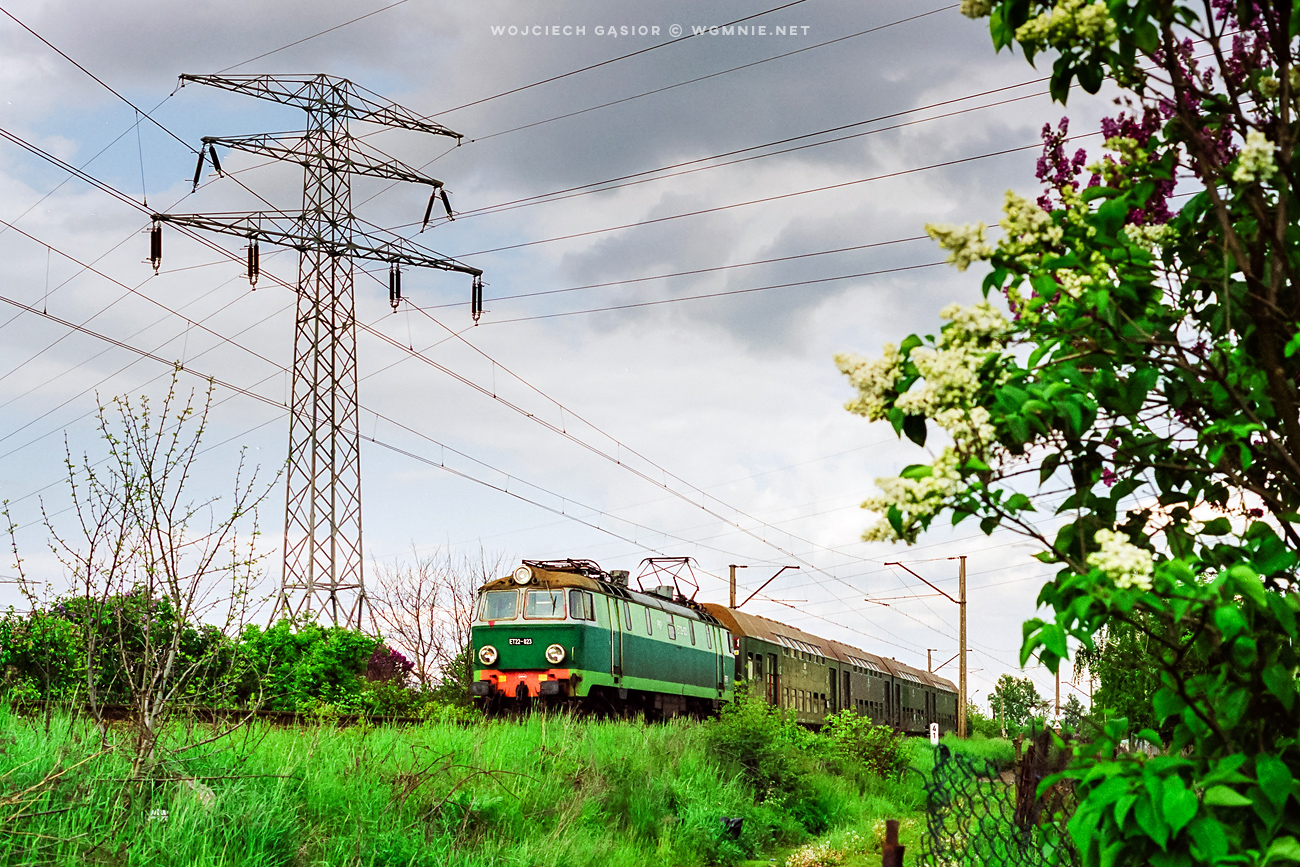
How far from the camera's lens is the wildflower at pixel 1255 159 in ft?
10.3

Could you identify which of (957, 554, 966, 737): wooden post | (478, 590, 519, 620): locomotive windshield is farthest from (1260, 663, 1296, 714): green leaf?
(957, 554, 966, 737): wooden post

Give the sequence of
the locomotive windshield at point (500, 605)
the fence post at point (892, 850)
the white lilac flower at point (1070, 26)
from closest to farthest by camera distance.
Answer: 1. the white lilac flower at point (1070, 26)
2. the fence post at point (892, 850)
3. the locomotive windshield at point (500, 605)

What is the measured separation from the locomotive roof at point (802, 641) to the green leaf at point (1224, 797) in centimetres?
2578

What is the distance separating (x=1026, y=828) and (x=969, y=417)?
20.6 ft

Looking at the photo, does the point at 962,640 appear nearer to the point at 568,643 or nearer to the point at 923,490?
the point at 568,643

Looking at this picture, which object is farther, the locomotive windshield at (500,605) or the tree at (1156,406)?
the locomotive windshield at (500,605)

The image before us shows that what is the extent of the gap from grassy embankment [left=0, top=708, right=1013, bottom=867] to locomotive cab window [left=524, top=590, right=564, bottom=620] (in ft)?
15.9

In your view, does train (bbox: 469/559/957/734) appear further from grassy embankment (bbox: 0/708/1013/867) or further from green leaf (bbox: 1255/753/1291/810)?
green leaf (bbox: 1255/753/1291/810)

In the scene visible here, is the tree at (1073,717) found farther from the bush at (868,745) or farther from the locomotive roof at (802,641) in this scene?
the locomotive roof at (802,641)

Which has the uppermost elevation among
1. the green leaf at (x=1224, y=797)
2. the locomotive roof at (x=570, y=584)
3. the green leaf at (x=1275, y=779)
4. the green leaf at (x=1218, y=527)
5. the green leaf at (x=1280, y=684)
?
the locomotive roof at (x=570, y=584)

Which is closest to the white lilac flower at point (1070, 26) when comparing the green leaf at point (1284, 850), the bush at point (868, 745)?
the green leaf at point (1284, 850)

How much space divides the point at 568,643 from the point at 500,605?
1.90m

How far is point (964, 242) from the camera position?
10.9 ft

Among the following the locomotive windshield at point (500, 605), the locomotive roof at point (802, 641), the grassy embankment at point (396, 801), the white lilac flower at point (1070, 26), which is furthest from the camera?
the locomotive roof at point (802, 641)
